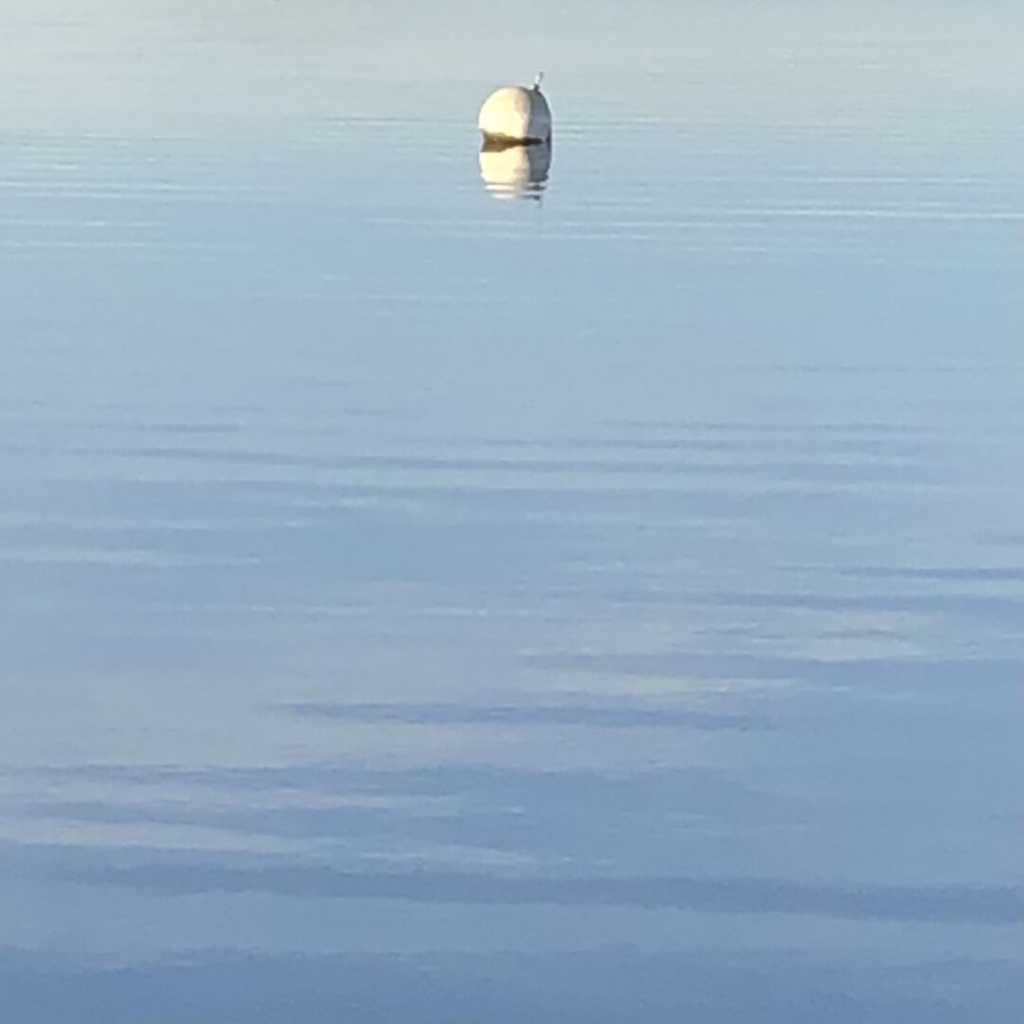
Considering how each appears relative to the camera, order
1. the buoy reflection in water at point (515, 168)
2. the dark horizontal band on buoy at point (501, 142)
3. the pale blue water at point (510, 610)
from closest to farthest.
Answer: the pale blue water at point (510, 610) → the buoy reflection in water at point (515, 168) → the dark horizontal band on buoy at point (501, 142)

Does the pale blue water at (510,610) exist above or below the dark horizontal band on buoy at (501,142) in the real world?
below

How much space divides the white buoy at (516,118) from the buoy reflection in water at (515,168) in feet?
0.32

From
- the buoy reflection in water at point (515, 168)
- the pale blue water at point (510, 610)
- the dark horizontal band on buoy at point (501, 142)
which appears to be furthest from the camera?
the dark horizontal band on buoy at point (501, 142)

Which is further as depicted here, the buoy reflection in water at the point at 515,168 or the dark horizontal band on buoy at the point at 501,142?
the dark horizontal band on buoy at the point at 501,142

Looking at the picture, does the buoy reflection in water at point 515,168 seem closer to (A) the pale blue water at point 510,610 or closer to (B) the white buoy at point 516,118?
(B) the white buoy at point 516,118

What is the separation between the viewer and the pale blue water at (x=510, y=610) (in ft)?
27.2

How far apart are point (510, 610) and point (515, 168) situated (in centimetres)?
1916

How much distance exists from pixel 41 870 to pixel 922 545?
17.1 ft

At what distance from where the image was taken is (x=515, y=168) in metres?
30.5

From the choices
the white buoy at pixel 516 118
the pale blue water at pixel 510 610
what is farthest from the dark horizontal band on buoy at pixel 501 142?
the pale blue water at pixel 510 610

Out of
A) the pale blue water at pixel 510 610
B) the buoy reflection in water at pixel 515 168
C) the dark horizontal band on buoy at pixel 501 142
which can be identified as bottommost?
the pale blue water at pixel 510 610

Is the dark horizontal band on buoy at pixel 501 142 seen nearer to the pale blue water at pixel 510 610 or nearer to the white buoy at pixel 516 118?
the white buoy at pixel 516 118

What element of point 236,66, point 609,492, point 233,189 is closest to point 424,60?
point 236,66

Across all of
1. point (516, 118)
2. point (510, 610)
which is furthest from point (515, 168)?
point (510, 610)
